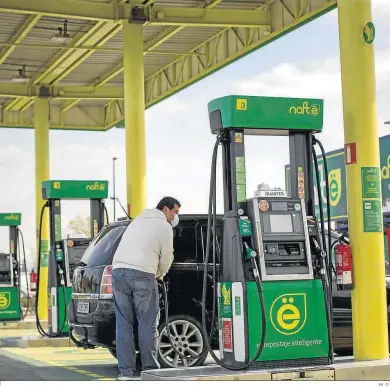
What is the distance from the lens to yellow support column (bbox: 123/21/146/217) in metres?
19.0

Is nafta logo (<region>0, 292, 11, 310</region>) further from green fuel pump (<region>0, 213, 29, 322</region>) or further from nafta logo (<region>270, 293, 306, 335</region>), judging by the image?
nafta logo (<region>270, 293, 306, 335</region>)

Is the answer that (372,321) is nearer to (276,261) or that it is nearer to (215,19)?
(276,261)

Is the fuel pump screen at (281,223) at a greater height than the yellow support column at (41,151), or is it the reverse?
the yellow support column at (41,151)

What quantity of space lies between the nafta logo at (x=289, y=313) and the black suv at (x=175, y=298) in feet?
6.58

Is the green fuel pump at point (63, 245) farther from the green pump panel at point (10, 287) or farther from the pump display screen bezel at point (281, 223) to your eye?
the pump display screen bezel at point (281, 223)

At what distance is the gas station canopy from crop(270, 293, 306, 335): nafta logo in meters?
9.90

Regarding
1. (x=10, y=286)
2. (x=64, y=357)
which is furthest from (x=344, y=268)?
(x=10, y=286)

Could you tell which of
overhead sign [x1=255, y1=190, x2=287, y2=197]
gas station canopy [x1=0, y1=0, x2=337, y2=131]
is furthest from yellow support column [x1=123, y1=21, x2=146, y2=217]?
overhead sign [x1=255, y1=190, x2=287, y2=197]

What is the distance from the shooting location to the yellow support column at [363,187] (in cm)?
984

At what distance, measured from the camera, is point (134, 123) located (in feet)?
62.5

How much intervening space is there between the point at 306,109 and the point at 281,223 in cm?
123

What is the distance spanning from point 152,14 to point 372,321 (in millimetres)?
11153

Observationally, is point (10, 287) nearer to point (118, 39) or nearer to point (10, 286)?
point (10, 286)

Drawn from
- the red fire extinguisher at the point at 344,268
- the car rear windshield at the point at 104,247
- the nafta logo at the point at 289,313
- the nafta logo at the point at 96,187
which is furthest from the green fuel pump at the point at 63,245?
the nafta logo at the point at 289,313
